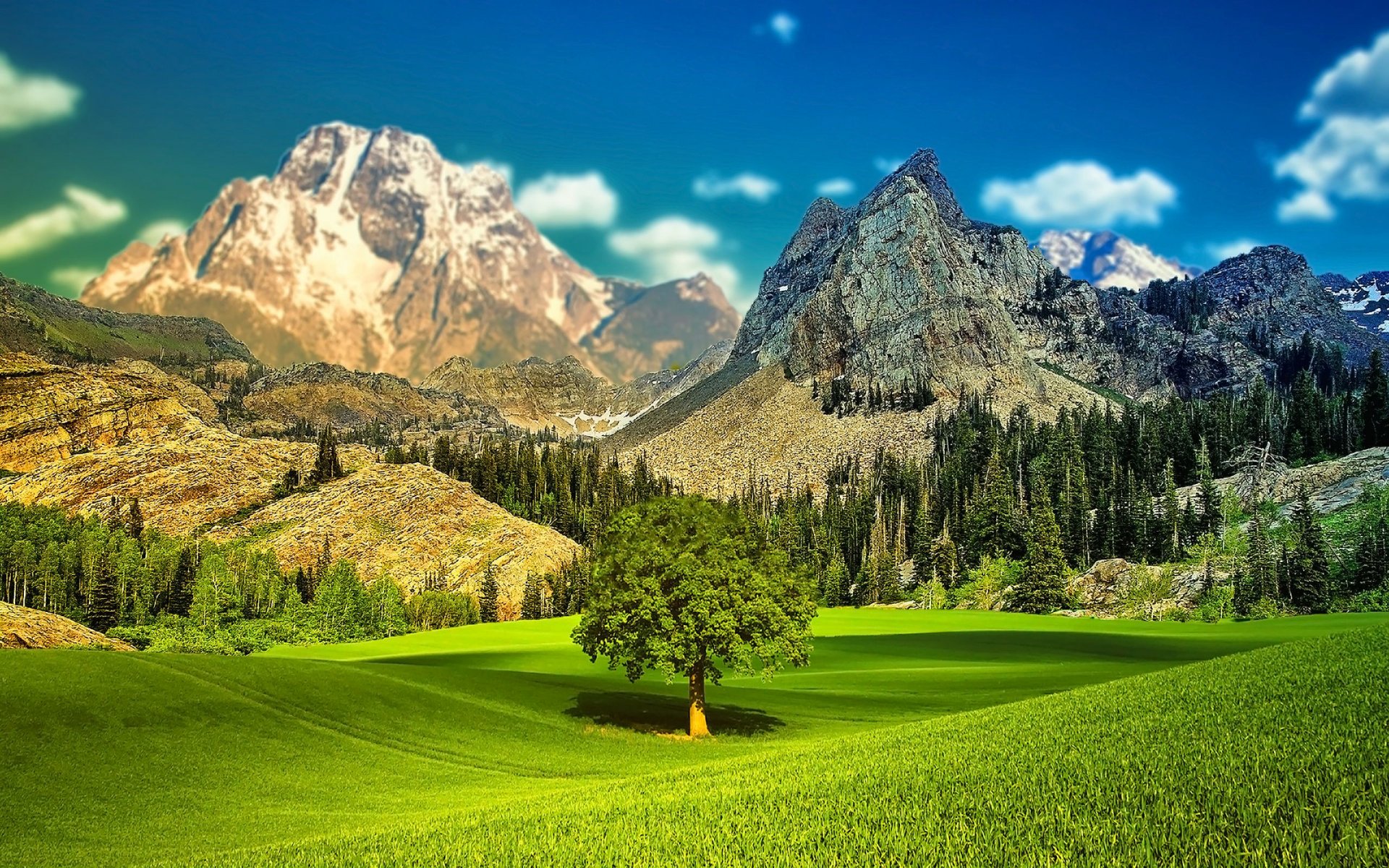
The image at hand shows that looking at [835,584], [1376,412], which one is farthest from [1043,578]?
[1376,412]

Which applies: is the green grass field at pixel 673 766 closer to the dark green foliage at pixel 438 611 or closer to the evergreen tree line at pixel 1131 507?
the evergreen tree line at pixel 1131 507

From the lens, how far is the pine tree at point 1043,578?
5084 inches

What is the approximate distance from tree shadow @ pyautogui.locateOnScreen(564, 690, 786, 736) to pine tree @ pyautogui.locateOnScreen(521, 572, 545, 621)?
120747 millimetres

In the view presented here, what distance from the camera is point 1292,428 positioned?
188 meters

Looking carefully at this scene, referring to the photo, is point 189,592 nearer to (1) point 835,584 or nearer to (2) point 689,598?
(1) point 835,584

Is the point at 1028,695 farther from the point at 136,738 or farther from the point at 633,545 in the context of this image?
the point at 136,738

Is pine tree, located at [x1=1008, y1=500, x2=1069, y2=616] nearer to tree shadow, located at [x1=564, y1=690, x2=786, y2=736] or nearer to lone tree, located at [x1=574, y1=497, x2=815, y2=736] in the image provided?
tree shadow, located at [x1=564, y1=690, x2=786, y2=736]

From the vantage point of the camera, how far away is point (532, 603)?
583ft

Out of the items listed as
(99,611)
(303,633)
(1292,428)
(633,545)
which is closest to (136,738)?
(633,545)

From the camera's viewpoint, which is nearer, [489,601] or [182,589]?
[182,589]

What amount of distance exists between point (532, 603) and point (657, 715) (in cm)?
12861

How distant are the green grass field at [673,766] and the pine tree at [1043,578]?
66.4 m

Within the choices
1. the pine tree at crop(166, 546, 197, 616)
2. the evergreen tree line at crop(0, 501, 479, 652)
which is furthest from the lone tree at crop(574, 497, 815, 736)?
the pine tree at crop(166, 546, 197, 616)

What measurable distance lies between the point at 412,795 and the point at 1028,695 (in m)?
40.3
